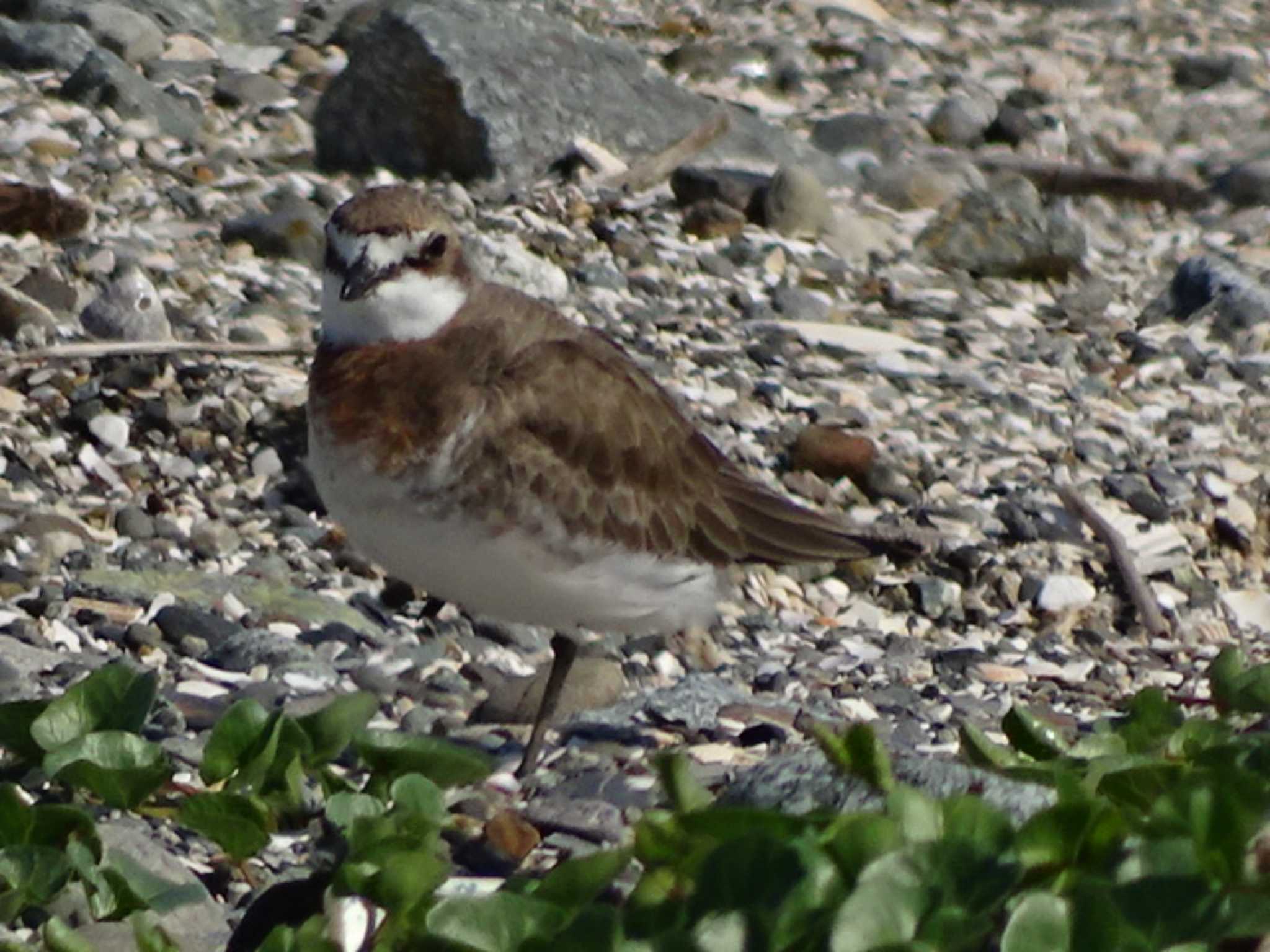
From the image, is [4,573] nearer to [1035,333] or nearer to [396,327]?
[396,327]

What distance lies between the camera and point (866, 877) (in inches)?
128

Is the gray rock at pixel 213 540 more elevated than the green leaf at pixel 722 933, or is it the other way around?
the green leaf at pixel 722 933

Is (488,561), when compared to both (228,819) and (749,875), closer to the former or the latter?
(228,819)

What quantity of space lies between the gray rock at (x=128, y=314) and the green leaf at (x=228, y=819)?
3.09m

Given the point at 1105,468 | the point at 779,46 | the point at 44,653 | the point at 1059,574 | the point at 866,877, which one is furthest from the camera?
the point at 779,46

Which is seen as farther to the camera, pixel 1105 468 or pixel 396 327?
pixel 1105 468

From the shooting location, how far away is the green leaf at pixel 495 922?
3.31 metres

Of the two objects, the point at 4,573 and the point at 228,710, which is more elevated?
the point at 228,710

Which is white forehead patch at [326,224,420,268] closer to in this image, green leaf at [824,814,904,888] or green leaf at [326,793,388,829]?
green leaf at [326,793,388,829]

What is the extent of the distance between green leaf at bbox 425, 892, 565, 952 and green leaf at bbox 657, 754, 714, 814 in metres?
0.51

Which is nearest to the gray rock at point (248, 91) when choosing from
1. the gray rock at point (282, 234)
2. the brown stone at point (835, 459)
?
the gray rock at point (282, 234)

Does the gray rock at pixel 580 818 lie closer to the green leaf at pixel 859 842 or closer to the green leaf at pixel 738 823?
the green leaf at pixel 738 823

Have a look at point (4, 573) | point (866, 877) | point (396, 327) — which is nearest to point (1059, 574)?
point (396, 327)

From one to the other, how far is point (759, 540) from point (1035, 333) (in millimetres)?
2967
